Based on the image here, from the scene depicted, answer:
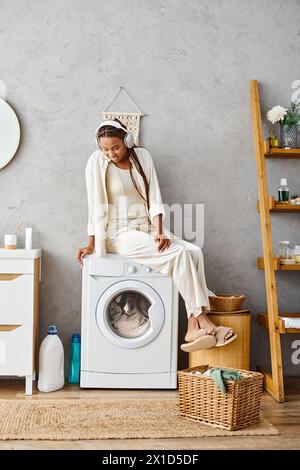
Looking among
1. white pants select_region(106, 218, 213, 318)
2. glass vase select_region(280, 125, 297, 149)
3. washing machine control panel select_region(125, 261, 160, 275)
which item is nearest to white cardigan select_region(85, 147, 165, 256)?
white pants select_region(106, 218, 213, 318)

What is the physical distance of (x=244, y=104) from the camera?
13.3 feet

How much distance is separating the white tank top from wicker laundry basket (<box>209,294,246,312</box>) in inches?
27.0

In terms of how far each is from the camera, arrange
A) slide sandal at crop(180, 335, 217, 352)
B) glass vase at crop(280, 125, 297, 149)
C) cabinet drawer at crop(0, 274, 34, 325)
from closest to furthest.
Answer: slide sandal at crop(180, 335, 217, 352) < cabinet drawer at crop(0, 274, 34, 325) < glass vase at crop(280, 125, 297, 149)

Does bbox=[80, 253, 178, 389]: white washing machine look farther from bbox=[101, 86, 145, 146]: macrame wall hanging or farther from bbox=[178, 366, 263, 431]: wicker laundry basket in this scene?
bbox=[101, 86, 145, 146]: macrame wall hanging

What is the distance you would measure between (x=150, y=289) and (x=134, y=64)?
4.84 feet

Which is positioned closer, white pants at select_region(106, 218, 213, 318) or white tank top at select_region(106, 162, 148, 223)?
white pants at select_region(106, 218, 213, 318)

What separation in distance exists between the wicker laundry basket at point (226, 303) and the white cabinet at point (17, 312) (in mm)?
1069

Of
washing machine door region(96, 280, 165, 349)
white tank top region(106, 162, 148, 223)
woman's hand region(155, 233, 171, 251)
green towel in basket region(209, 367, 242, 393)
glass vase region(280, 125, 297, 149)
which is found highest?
glass vase region(280, 125, 297, 149)

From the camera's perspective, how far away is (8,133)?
12.8 ft

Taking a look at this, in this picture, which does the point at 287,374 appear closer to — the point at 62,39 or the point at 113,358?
the point at 113,358

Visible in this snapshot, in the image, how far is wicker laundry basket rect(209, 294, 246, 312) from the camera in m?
3.66

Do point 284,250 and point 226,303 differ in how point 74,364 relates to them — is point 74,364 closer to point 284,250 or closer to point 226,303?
point 226,303

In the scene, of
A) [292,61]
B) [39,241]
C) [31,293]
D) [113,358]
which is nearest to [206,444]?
[113,358]

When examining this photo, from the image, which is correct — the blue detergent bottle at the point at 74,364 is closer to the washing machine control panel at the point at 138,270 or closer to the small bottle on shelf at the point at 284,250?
the washing machine control panel at the point at 138,270
